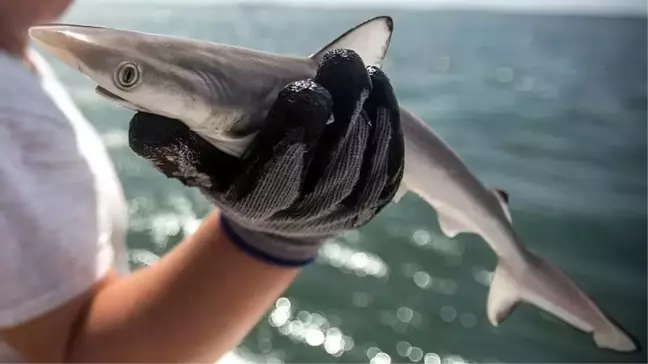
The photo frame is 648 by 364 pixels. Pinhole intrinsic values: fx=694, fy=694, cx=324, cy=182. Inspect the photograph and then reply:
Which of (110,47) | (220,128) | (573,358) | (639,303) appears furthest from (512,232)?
(639,303)

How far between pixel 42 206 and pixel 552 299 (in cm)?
103

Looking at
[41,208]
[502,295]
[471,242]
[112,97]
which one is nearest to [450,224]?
[502,295]

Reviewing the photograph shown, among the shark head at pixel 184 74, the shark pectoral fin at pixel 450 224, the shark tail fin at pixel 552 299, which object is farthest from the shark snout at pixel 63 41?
the shark tail fin at pixel 552 299

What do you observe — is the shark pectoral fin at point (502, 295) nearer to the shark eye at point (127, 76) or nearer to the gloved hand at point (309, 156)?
the gloved hand at point (309, 156)

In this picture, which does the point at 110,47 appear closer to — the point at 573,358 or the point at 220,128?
the point at 220,128

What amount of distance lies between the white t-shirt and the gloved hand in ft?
0.99

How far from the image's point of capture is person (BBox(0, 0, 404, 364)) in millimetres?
777

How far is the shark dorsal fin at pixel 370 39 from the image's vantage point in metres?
0.93

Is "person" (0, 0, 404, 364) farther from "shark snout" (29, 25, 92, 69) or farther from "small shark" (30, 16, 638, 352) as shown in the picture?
"shark snout" (29, 25, 92, 69)

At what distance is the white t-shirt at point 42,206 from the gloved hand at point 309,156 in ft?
0.99

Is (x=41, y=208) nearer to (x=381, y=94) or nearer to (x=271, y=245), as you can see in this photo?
(x=271, y=245)

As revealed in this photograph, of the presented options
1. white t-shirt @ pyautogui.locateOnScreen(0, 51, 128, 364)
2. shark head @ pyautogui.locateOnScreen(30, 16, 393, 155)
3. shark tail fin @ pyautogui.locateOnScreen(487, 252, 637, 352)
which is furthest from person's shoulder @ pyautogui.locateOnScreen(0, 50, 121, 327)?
shark tail fin @ pyautogui.locateOnScreen(487, 252, 637, 352)

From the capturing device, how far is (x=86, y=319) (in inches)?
41.3

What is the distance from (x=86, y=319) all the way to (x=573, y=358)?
11.3 feet
